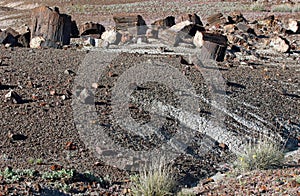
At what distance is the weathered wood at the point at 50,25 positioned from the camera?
13.1m

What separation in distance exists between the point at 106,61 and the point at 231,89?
7.96ft

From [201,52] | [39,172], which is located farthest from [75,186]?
[201,52]

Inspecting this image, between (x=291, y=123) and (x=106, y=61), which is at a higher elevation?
(x=106, y=61)

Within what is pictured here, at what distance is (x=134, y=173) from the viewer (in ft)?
25.4

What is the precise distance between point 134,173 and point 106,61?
4.00 m

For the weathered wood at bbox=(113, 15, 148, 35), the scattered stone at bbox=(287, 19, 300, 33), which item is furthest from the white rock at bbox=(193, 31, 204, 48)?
the scattered stone at bbox=(287, 19, 300, 33)

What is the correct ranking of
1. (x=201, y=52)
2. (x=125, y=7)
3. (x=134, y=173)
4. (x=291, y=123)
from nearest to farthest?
(x=134, y=173) < (x=291, y=123) < (x=201, y=52) < (x=125, y=7)

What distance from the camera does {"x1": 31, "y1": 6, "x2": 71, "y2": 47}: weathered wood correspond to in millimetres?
13109

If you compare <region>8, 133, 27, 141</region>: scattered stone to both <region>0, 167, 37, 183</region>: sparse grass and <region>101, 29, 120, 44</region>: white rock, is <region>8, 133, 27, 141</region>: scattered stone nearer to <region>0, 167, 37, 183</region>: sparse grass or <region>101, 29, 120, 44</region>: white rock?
<region>0, 167, 37, 183</region>: sparse grass

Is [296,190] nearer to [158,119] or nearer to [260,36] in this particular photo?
[158,119]

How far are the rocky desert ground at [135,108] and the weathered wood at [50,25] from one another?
2 cm

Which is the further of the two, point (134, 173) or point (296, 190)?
point (134, 173)

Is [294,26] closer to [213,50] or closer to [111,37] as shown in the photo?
[213,50]

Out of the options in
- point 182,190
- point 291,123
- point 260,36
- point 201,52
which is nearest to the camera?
point 182,190
